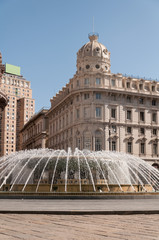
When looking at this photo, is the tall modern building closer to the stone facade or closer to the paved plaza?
the stone facade

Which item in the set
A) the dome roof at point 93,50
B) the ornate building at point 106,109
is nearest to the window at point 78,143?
the ornate building at point 106,109

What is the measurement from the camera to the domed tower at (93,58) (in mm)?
59531

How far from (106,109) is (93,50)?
10818mm

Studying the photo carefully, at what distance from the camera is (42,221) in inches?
368

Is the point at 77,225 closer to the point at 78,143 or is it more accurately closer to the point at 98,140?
the point at 98,140

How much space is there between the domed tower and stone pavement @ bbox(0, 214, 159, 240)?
49508mm

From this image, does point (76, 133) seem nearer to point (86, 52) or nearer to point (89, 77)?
point (89, 77)

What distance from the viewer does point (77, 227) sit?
8289mm

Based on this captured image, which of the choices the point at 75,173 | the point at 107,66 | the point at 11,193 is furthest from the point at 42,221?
the point at 107,66

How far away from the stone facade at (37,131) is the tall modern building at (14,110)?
33668 mm

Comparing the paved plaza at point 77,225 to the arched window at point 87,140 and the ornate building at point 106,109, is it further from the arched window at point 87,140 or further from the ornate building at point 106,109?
the arched window at point 87,140

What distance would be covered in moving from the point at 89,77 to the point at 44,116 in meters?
22.9

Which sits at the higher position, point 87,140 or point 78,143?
point 87,140

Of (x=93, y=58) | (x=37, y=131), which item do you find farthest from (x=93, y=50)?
(x=37, y=131)
